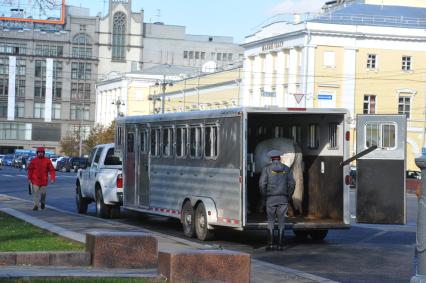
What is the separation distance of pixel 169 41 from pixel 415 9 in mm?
61296

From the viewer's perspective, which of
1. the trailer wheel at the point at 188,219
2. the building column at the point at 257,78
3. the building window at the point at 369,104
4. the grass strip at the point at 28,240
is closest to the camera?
the grass strip at the point at 28,240

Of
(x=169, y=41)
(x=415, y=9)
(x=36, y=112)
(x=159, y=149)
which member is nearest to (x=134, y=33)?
(x=169, y=41)

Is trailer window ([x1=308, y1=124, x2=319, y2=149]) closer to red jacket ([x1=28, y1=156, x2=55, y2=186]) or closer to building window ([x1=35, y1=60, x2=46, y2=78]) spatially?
red jacket ([x1=28, y1=156, x2=55, y2=186])

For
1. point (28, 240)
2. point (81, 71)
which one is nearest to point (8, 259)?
point (28, 240)

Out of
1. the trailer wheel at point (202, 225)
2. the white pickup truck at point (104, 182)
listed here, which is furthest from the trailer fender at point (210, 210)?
the white pickup truck at point (104, 182)

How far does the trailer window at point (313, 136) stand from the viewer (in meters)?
20.5

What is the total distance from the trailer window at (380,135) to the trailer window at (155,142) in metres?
6.69

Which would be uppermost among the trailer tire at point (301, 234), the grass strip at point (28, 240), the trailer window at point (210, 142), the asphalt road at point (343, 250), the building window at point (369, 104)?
the building window at point (369, 104)

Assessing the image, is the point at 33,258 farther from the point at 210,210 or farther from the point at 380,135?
the point at 380,135

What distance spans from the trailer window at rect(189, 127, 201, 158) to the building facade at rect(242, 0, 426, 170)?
54.8 m

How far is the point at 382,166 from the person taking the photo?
17703 mm

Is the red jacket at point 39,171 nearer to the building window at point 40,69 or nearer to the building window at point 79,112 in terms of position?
the building window at point 40,69

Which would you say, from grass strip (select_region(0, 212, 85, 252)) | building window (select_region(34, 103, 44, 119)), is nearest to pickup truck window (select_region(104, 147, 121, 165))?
grass strip (select_region(0, 212, 85, 252))

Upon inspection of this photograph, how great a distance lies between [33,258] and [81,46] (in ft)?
400
